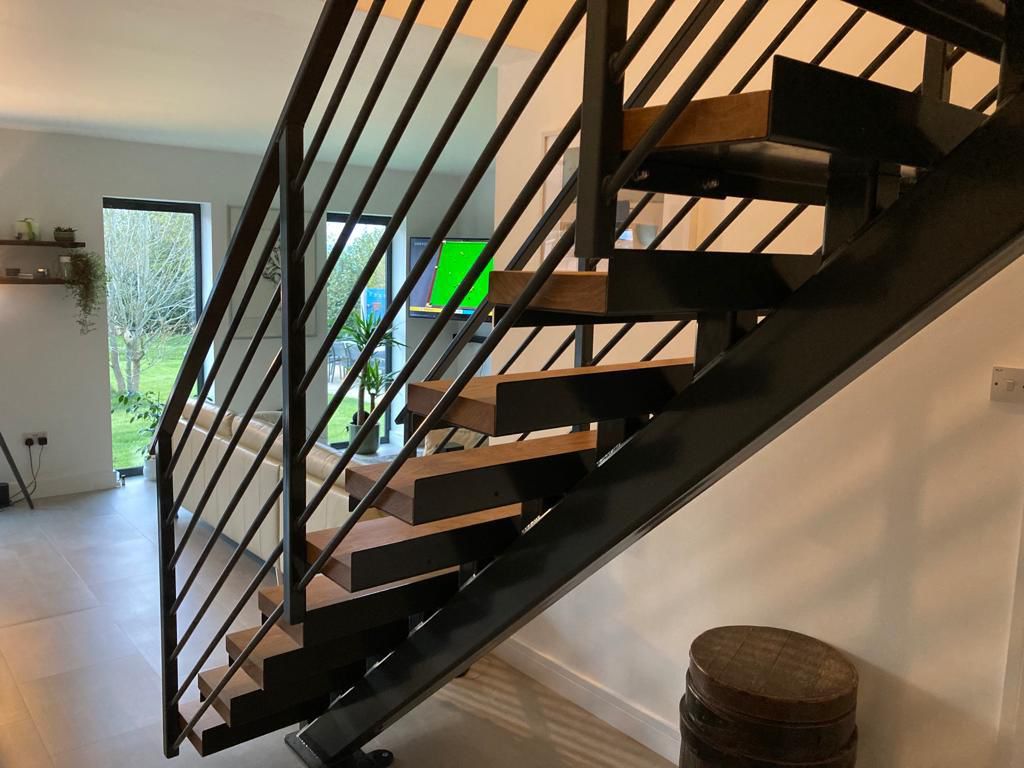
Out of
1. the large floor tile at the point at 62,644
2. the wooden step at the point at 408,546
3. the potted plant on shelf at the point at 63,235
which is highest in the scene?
the potted plant on shelf at the point at 63,235

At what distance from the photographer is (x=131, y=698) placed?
3045mm

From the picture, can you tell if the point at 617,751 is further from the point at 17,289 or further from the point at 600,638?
the point at 17,289

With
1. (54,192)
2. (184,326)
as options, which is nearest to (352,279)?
(184,326)

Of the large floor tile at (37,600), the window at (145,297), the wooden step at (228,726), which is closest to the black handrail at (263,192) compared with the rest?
the wooden step at (228,726)

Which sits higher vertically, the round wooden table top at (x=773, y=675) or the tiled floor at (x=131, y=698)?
the round wooden table top at (x=773, y=675)

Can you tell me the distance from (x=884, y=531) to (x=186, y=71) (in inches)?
132

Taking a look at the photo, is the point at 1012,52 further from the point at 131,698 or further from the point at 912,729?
the point at 131,698

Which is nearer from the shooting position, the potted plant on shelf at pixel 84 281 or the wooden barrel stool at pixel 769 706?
the wooden barrel stool at pixel 769 706

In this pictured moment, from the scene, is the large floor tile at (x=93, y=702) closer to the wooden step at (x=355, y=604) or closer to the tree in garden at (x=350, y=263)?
the wooden step at (x=355, y=604)

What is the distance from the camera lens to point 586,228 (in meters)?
1.02

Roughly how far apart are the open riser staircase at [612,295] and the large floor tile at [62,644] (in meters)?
1.49

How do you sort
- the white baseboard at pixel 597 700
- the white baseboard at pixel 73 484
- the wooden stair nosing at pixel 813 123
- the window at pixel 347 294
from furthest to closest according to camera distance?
the window at pixel 347 294, the white baseboard at pixel 73 484, the white baseboard at pixel 597 700, the wooden stair nosing at pixel 813 123

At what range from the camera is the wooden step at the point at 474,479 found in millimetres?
1423

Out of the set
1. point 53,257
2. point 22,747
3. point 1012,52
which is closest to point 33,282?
point 53,257
